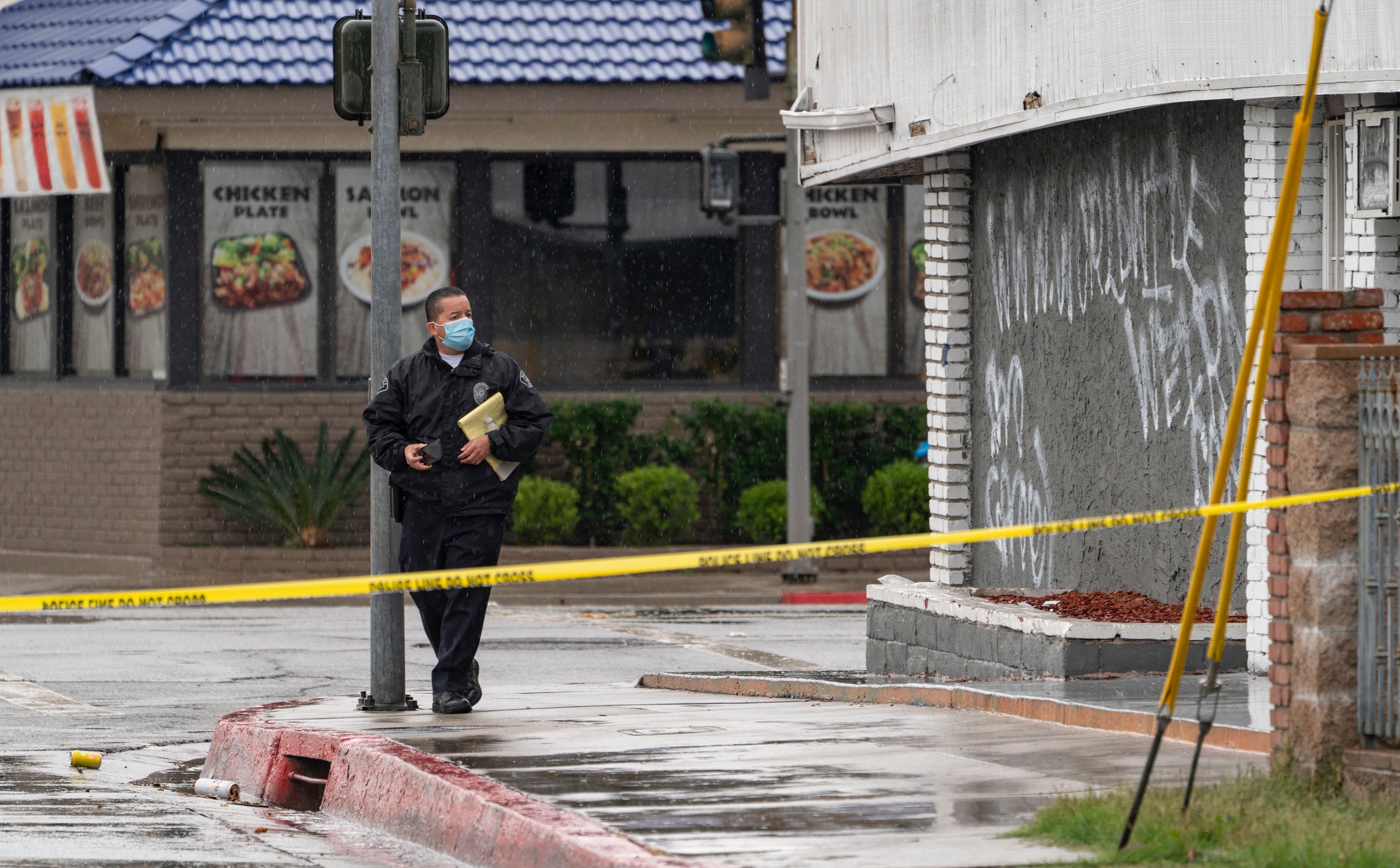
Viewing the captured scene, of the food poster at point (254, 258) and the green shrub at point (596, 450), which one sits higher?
the food poster at point (254, 258)

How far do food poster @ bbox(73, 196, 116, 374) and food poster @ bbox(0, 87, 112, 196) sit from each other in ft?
3.63

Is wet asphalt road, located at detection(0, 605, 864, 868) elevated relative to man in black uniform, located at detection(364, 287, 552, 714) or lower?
lower

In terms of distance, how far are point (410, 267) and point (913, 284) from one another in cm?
478

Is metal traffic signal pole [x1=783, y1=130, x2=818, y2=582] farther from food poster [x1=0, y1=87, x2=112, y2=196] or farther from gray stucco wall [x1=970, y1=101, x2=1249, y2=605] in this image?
gray stucco wall [x1=970, y1=101, x2=1249, y2=605]

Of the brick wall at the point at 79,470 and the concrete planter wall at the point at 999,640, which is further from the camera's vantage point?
the brick wall at the point at 79,470

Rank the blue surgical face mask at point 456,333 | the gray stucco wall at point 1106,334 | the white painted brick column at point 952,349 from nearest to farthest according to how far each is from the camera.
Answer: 1. the blue surgical face mask at point 456,333
2. the gray stucco wall at point 1106,334
3. the white painted brick column at point 952,349

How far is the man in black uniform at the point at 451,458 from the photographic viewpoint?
10055 mm

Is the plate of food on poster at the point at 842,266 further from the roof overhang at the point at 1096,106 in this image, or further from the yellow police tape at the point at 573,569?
the yellow police tape at the point at 573,569

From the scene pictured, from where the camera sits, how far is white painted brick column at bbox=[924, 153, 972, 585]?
1298cm

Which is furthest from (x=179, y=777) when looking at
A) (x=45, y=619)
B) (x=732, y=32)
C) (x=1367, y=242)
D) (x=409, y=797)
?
(x=732, y=32)

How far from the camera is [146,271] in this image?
71.9 ft

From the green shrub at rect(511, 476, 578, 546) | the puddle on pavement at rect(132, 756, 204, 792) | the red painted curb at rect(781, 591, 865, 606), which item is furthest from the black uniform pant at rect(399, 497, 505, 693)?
the green shrub at rect(511, 476, 578, 546)

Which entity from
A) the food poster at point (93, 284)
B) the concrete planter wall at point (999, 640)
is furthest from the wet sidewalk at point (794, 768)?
the food poster at point (93, 284)

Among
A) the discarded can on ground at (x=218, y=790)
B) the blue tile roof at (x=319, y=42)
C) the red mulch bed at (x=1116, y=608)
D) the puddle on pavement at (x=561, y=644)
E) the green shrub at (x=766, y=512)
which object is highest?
the blue tile roof at (x=319, y=42)
